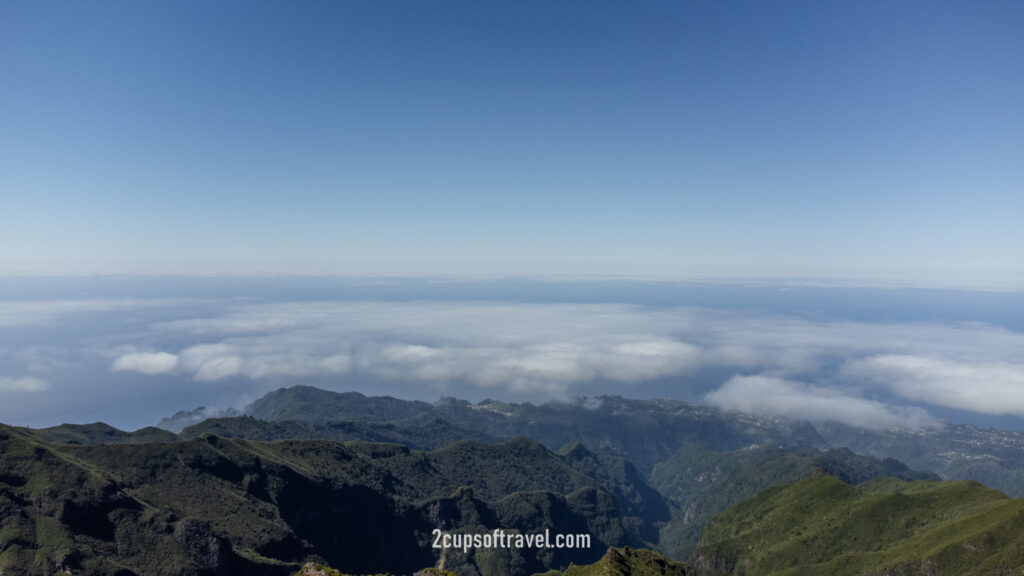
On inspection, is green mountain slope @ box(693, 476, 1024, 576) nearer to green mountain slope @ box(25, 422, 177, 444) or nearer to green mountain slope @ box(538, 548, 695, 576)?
green mountain slope @ box(538, 548, 695, 576)

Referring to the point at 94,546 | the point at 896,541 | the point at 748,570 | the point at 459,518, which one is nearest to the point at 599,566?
the point at 748,570

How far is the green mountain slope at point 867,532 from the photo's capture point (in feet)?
266

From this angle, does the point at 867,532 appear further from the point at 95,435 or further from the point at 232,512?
the point at 95,435

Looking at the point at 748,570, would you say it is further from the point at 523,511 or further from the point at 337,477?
the point at 337,477

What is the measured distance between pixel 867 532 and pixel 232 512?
500 ft

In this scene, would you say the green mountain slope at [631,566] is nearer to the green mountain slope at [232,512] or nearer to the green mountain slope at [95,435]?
the green mountain slope at [232,512]

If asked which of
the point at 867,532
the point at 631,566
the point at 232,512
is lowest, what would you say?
the point at 867,532

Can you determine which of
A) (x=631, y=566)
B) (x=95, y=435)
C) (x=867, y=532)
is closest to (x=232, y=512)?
(x=631, y=566)

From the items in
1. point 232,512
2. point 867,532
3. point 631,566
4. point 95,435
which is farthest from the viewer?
point 95,435

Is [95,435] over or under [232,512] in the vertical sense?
under

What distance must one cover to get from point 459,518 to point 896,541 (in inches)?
4893

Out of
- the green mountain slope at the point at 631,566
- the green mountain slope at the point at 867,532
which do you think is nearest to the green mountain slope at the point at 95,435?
the green mountain slope at the point at 631,566

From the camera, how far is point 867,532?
4434 inches

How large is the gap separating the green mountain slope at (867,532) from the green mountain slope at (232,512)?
221ft
